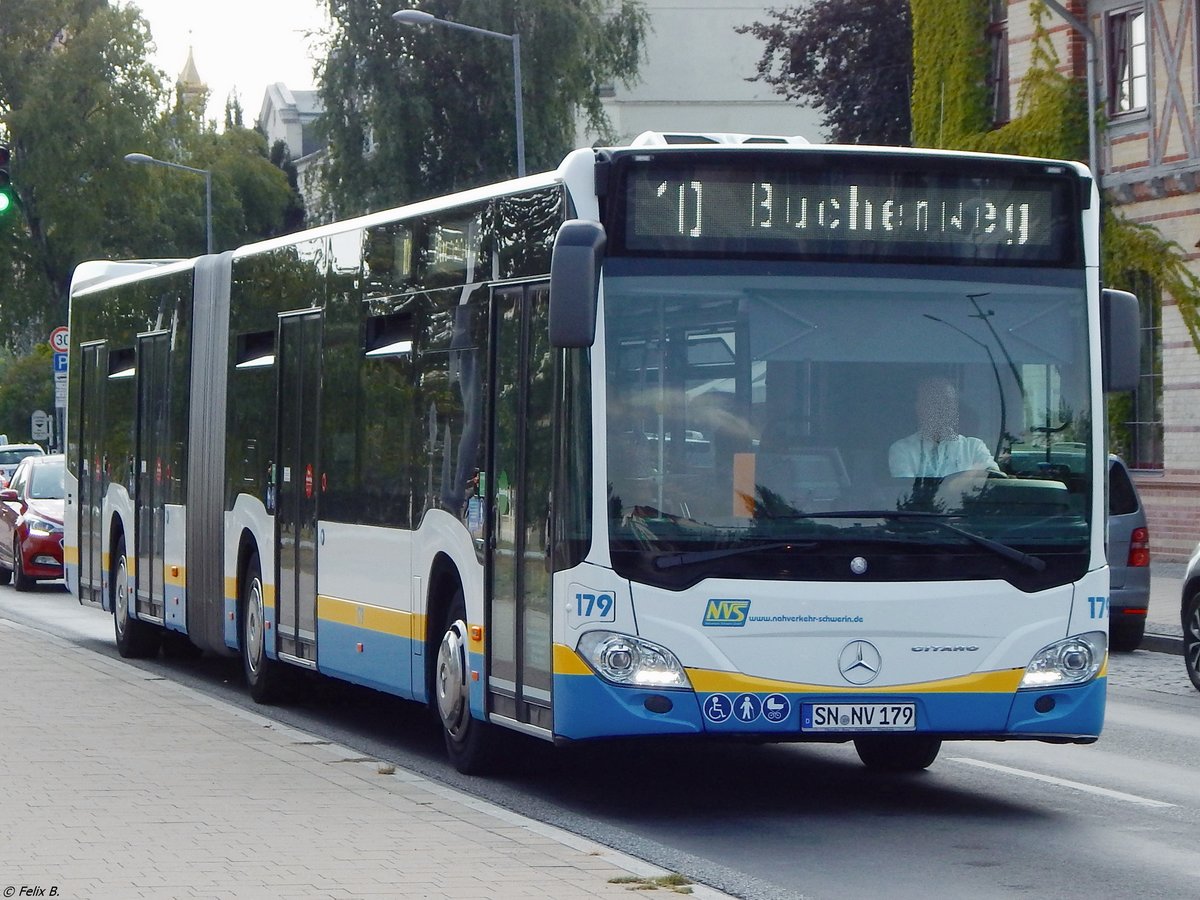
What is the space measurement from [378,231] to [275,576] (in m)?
2.79

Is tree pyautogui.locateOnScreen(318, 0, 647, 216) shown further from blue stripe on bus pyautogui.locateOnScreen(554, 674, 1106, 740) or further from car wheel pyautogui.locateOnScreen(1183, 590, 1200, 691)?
blue stripe on bus pyautogui.locateOnScreen(554, 674, 1106, 740)

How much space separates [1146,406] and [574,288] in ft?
74.0

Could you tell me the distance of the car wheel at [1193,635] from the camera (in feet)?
49.6

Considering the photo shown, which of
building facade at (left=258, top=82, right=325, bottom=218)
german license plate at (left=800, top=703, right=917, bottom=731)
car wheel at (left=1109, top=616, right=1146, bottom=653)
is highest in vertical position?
building facade at (left=258, top=82, right=325, bottom=218)

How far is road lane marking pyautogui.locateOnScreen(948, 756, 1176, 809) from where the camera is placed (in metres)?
10.1

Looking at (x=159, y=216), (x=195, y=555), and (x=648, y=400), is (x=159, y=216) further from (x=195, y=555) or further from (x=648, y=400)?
(x=648, y=400)

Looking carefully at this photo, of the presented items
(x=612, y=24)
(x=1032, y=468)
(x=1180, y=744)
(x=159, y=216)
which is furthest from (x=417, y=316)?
(x=159, y=216)

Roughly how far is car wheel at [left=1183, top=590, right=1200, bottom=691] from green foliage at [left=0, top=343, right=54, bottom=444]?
A: 5637 cm

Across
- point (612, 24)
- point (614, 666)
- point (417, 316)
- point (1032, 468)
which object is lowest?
point (614, 666)

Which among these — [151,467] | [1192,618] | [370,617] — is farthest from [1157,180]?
[370,617]

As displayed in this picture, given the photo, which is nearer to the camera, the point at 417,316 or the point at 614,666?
the point at 614,666

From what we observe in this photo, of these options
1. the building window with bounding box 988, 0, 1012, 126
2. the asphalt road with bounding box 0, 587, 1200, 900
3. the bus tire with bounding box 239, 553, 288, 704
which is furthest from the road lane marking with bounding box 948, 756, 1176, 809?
the building window with bounding box 988, 0, 1012, 126

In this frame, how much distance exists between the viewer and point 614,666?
9.16 metres

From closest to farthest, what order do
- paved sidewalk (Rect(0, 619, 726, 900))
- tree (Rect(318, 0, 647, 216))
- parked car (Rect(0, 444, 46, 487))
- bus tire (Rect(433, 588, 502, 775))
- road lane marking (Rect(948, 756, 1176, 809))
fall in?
1. paved sidewalk (Rect(0, 619, 726, 900))
2. road lane marking (Rect(948, 756, 1176, 809))
3. bus tire (Rect(433, 588, 502, 775))
4. parked car (Rect(0, 444, 46, 487))
5. tree (Rect(318, 0, 647, 216))
